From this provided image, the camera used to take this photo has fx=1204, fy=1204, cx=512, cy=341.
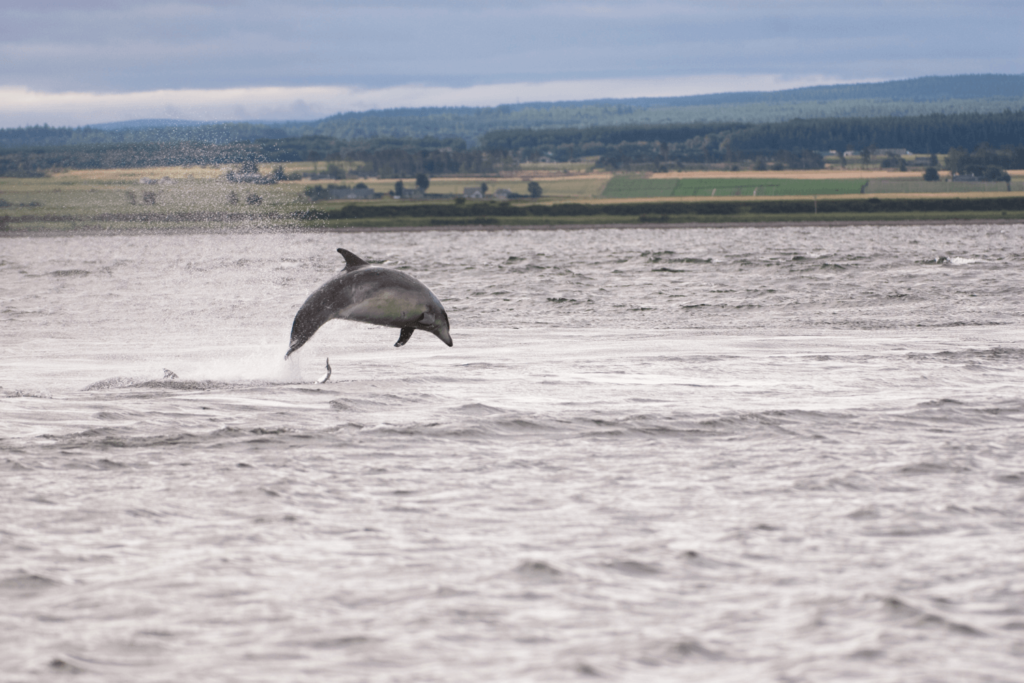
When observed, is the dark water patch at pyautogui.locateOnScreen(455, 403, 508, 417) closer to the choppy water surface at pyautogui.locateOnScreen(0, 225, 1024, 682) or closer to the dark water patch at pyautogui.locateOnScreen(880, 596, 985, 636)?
the choppy water surface at pyautogui.locateOnScreen(0, 225, 1024, 682)

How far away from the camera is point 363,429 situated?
17672 mm

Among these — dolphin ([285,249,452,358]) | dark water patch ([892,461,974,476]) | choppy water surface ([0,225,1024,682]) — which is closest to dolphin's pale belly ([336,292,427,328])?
dolphin ([285,249,452,358])

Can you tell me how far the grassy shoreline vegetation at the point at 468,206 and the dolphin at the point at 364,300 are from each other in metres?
125

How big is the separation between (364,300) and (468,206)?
139703mm

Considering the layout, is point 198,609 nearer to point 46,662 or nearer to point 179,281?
point 46,662

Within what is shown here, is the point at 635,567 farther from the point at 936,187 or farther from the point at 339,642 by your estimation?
the point at 936,187

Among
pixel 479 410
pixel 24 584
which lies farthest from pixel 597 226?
pixel 24 584

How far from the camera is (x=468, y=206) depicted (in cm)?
15688

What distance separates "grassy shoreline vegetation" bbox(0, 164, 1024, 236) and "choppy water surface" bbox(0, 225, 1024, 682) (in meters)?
117

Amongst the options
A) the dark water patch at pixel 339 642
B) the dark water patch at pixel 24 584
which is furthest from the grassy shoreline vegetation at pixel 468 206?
the dark water patch at pixel 339 642

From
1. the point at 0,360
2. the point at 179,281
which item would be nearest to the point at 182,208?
the point at 179,281

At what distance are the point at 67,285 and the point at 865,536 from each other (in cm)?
6058

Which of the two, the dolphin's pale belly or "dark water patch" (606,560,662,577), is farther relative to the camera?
the dolphin's pale belly

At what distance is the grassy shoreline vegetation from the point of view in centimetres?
14512
